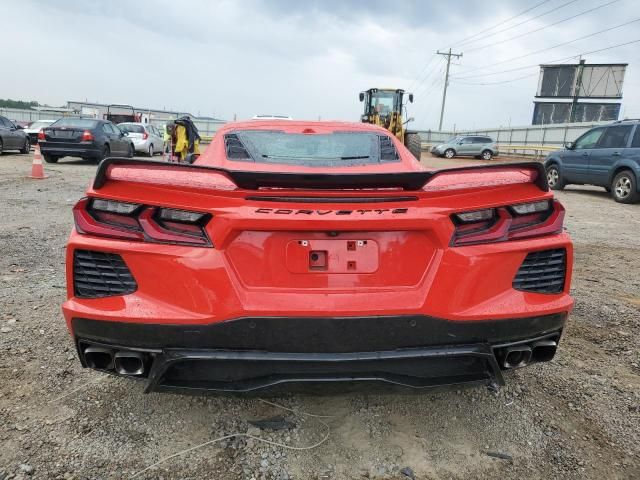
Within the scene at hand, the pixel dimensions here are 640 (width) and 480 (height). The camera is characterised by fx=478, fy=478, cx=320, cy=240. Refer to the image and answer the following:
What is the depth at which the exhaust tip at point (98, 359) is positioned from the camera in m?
1.98

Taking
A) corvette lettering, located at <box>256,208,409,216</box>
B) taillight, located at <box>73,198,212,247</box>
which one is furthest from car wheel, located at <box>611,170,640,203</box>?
taillight, located at <box>73,198,212,247</box>

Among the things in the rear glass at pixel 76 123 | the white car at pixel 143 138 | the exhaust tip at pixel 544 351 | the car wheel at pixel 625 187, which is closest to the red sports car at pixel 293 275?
the exhaust tip at pixel 544 351

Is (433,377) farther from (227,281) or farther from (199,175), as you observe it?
(199,175)

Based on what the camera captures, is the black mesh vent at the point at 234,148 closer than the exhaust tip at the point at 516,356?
No

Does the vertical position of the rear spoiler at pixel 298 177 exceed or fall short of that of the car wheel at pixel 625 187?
it exceeds it

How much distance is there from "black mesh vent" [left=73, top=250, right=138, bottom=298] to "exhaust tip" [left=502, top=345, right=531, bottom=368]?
1562 mm

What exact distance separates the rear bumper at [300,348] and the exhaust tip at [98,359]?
0.03 m

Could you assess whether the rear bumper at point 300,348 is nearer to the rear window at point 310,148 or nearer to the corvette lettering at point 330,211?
the corvette lettering at point 330,211

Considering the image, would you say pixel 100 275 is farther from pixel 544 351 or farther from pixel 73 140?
pixel 73 140

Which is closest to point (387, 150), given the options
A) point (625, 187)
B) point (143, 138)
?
point (625, 187)

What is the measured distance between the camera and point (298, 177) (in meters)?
1.86

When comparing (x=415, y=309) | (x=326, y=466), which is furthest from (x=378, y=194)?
(x=326, y=466)

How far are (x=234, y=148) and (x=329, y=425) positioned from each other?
5.79 ft

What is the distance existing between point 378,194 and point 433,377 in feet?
2.58
